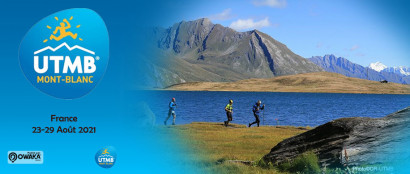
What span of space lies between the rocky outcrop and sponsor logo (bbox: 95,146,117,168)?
28.3 ft

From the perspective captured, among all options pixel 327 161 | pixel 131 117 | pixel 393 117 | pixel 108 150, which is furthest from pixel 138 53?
pixel 393 117

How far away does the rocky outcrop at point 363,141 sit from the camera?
1723 centimetres

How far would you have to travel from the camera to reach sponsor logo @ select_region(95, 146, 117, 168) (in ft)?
63.2

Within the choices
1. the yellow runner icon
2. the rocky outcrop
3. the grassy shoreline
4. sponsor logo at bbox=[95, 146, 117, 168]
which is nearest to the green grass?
the rocky outcrop

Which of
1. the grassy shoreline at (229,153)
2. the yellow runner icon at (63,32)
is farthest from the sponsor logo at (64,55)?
the grassy shoreline at (229,153)

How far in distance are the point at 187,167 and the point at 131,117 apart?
3.64m

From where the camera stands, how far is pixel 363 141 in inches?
695

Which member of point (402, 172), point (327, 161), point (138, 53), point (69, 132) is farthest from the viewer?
point (138, 53)

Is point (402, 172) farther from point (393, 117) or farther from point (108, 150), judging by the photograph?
point (108, 150)

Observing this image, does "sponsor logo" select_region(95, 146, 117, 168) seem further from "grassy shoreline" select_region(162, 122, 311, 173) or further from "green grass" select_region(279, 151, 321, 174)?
"green grass" select_region(279, 151, 321, 174)

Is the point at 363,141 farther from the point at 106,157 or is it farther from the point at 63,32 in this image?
the point at 63,32

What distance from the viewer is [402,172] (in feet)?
55.6

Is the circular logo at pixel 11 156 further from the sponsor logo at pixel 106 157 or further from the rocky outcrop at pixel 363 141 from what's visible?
the rocky outcrop at pixel 363 141

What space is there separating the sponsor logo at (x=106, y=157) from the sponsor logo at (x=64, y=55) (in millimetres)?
2739
